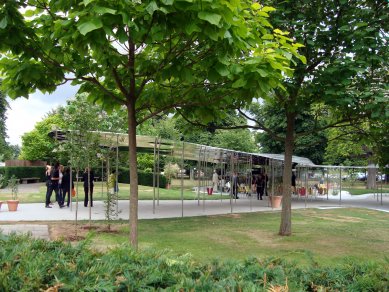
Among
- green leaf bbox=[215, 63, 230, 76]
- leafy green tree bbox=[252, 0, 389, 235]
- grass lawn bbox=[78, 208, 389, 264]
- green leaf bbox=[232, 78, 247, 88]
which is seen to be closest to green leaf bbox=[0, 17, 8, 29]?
green leaf bbox=[215, 63, 230, 76]

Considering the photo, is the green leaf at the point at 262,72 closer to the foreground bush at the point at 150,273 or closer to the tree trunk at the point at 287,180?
the foreground bush at the point at 150,273

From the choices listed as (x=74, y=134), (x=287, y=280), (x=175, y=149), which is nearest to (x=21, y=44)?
(x=287, y=280)

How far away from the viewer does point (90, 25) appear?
4.22 m

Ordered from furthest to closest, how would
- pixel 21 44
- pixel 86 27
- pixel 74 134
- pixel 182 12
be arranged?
pixel 74 134 < pixel 21 44 < pixel 182 12 < pixel 86 27

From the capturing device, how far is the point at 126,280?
2596 mm

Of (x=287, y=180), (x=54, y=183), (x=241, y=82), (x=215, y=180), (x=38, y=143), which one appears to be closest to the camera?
(x=241, y=82)

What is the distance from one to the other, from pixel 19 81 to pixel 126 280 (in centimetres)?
474

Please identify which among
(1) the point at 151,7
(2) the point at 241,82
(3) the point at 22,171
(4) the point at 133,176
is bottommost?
(3) the point at 22,171

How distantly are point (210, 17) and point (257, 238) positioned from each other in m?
8.45

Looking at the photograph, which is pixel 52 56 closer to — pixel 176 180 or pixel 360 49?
pixel 360 49

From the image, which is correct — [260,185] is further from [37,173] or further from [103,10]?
[103,10]

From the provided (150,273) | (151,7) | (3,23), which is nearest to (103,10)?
(151,7)

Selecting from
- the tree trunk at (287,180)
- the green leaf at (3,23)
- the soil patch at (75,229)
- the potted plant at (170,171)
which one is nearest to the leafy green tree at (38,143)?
the potted plant at (170,171)

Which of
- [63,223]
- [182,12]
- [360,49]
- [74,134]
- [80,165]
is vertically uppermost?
[360,49]
